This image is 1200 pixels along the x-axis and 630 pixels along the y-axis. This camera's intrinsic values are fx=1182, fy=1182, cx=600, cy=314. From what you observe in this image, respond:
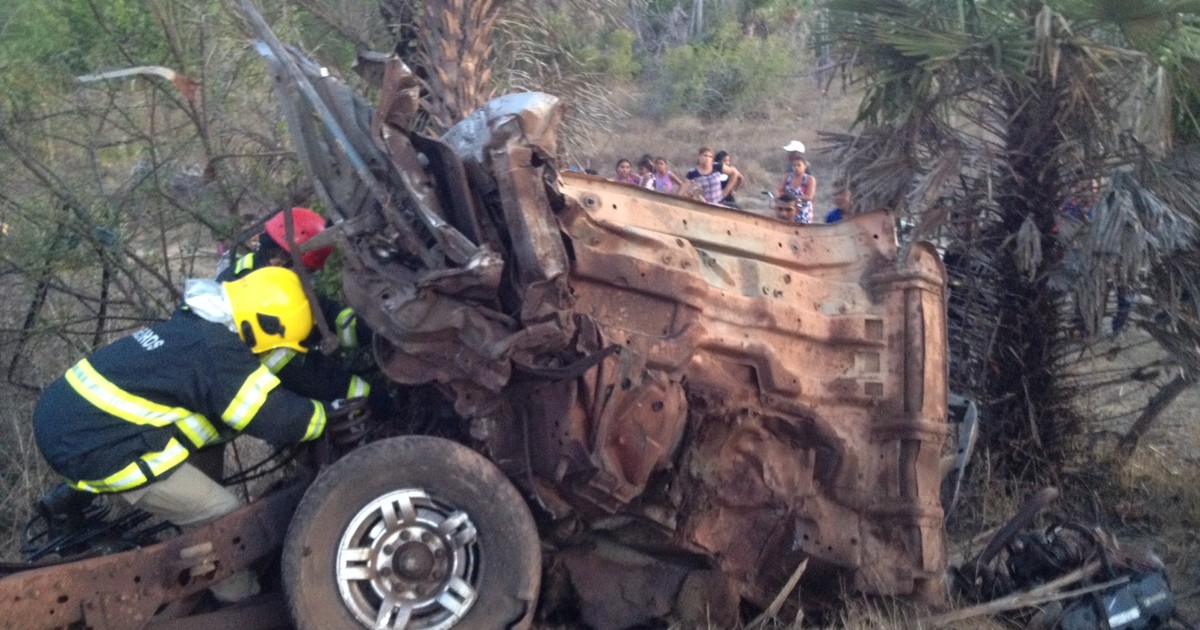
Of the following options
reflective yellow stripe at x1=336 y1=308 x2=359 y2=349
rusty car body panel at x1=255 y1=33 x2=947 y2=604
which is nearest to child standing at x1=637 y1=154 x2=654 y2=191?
rusty car body panel at x1=255 y1=33 x2=947 y2=604

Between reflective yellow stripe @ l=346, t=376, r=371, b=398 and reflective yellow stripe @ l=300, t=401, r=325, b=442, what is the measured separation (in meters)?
0.24

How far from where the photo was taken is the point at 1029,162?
7.44 m

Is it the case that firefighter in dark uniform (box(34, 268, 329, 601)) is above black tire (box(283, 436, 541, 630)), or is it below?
above

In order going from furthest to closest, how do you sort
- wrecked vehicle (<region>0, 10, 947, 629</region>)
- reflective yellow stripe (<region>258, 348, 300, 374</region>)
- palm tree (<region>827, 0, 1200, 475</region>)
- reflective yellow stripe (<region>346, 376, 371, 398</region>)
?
palm tree (<region>827, 0, 1200, 475</region>) < reflective yellow stripe (<region>346, 376, 371, 398</region>) < reflective yellow stripe (<region>258, 348, 300, 374</region>) < wrecked vehicle (<region>0, 10, 947, 629</region>)

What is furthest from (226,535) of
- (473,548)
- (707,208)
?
(707,208)

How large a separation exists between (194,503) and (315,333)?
847mm

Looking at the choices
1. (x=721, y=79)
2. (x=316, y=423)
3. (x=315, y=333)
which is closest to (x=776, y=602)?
(x=316, y=423)

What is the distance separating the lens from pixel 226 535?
456 cm

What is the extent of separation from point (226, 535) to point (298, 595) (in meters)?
0.44

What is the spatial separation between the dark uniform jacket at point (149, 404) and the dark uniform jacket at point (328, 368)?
40 centimetres

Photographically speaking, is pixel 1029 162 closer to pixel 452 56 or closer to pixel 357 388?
pixel 452 56

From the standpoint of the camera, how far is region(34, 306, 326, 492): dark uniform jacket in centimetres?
447

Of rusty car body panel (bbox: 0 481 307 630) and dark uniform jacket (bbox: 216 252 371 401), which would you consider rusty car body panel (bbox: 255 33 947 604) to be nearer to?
dark uniform jacket (bbox: 216 252 371 401)

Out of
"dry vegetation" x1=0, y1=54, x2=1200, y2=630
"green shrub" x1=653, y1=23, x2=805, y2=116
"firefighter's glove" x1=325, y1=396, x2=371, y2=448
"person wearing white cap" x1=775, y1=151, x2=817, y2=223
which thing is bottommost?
"green shrub" x1=653, y1=23, x2=805, y2=116
